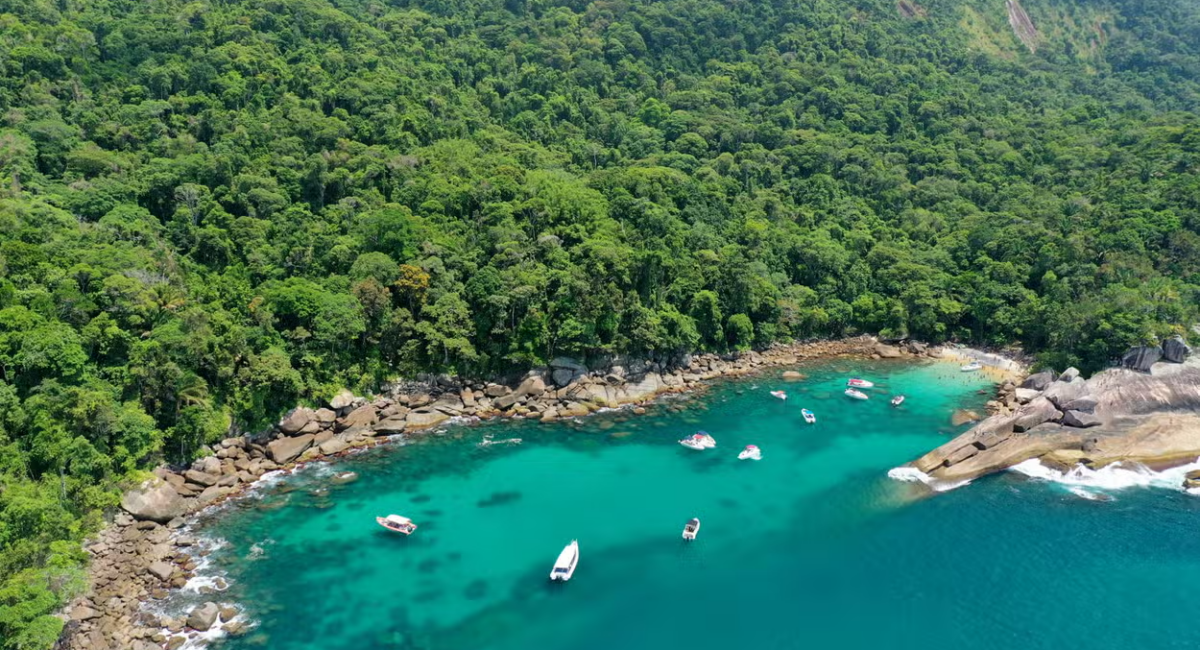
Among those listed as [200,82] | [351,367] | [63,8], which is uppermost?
[63,8]

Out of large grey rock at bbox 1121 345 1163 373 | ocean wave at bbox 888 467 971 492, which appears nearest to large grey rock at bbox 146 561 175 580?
ocean wave at bbox 888 467 971 492

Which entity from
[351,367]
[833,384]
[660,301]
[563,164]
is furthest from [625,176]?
[351,367]

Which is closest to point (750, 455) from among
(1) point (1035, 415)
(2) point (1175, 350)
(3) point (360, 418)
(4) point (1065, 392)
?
(1) point (1035, 415)

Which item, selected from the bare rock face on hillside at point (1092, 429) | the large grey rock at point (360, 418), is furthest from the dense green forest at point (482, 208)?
the bare rock face on hillside at point (1092, 429)

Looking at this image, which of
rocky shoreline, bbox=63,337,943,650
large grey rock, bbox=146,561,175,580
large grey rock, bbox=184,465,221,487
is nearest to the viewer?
rocky shoreline, bbox=63,337,943,650

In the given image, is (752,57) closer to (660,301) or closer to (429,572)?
(660,301)

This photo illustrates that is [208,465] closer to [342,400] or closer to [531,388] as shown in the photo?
[342,400]

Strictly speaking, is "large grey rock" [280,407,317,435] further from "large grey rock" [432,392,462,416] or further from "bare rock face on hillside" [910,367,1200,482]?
"bare rock face on hillside" [910,367,1200,482]
